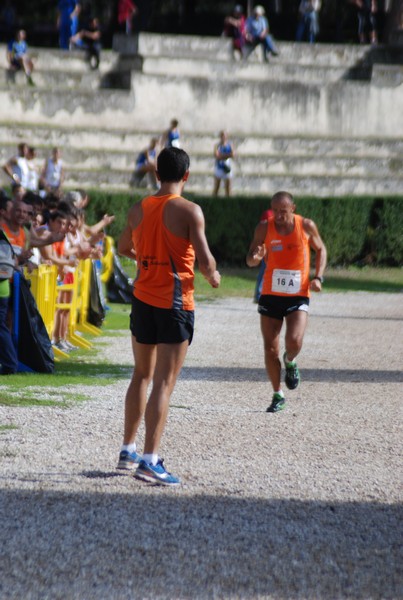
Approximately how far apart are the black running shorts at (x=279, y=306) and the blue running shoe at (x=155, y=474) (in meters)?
3.49

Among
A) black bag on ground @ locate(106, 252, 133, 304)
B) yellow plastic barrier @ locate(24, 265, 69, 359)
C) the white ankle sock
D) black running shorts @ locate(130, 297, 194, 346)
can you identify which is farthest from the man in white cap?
the white ankle sock

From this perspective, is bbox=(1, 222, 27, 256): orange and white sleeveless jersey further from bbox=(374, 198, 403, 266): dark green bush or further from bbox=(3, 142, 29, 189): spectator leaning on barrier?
bbox=(374, 198, 403, 266): dark green bush

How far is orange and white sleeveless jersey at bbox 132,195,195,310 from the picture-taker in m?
6.75

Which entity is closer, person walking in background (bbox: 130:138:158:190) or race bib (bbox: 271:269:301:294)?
race bib (bbox: 271:269:301:294)

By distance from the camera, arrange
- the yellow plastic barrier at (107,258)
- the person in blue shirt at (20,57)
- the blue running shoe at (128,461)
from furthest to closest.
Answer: the person in blue shirt at (20,57)
the yellow plastic barrier at (107,258)
the blue running shoe at (128,461)

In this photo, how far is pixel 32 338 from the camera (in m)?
10.7

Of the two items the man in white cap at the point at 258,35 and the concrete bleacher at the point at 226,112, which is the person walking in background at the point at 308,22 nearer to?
the concrete bleacher at the point at 226,112

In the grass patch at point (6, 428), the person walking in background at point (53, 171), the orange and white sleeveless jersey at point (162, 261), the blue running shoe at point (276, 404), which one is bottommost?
the person walking in background at point (53, 171)

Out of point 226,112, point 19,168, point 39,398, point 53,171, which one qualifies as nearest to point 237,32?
point 226,112

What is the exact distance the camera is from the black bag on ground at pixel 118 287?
743 inches

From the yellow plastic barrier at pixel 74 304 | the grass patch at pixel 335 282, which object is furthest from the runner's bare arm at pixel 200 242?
the grass patch at pixel 335 282

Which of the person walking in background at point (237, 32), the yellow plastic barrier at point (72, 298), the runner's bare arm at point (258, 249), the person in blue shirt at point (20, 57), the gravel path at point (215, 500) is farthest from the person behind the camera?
the person walking in background at point (237, 32)

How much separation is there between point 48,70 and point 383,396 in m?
22.6

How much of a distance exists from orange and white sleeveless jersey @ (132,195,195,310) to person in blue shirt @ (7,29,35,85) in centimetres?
2459
